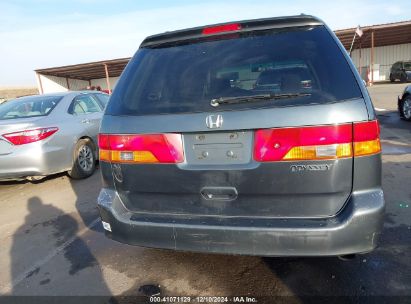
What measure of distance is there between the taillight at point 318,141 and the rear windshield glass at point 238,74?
16 cm

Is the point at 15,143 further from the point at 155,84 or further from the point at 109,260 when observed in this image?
the point at 155,84

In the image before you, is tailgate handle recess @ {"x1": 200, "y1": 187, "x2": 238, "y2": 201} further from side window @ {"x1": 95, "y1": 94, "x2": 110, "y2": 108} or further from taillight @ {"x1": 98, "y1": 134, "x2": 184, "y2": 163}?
side window @ {"x1": 95, "y1": 94, "x2": 110, "y2": 108}

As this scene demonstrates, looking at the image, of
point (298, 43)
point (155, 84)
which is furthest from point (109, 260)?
point (298, 43)

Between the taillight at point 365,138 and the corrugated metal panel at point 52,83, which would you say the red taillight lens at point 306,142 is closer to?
the taillight at point 365,138

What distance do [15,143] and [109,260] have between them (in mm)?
2715

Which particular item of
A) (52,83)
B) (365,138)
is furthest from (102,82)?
(365,138)

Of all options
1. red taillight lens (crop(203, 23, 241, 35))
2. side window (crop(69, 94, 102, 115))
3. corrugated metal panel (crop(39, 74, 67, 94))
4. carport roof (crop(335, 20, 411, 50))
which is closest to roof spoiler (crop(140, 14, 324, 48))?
red taillight lens (crop(203, 23, 241, 35))

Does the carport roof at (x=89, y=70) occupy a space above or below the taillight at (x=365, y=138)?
above

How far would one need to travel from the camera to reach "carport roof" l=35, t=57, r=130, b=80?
31.5 m

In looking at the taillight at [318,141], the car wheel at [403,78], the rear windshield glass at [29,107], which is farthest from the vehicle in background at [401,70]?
the taillight at [318,141]

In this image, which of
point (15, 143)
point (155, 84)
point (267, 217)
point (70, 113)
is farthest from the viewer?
point (70, 113)

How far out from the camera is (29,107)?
5.75 metres

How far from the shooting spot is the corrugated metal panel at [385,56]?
3406 centimetres

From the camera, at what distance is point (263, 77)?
2322mm
